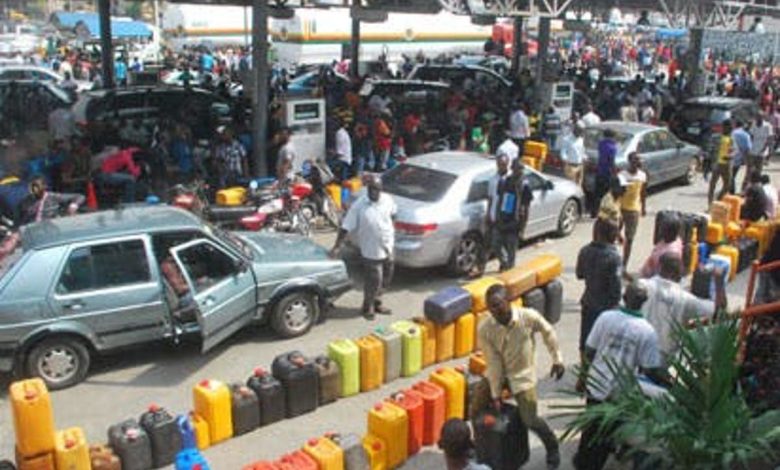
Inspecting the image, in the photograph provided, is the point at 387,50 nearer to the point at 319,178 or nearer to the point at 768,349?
the point at 319,178

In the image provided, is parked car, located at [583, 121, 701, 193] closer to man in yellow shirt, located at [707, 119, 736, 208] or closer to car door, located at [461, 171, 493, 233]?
man in yellow shirt, located at [707, 119, 736, 208]

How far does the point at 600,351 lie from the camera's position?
5.77m

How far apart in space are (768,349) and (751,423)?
46.6 inches

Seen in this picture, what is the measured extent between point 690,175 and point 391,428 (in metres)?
13.2

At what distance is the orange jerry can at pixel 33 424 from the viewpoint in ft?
19.2

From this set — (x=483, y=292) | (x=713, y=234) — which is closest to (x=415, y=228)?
(x=483, y=292)

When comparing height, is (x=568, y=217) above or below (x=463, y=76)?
below

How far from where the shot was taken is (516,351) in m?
5.88

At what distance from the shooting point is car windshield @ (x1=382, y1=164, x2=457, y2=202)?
10938 millimetres

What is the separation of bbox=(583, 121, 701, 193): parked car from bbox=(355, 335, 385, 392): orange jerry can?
7.95 m

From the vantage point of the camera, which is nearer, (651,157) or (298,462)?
(298,462)

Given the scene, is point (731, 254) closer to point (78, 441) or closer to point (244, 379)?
point (244, 379)

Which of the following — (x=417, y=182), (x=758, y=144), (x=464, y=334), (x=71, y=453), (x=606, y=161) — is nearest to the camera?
(x=71, y=453)

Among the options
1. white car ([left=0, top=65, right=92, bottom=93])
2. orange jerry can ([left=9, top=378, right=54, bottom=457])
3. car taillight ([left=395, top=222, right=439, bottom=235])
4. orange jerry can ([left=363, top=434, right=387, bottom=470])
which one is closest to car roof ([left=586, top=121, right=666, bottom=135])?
car taillight ([left=395, top=222, right=439, bottom=235])
